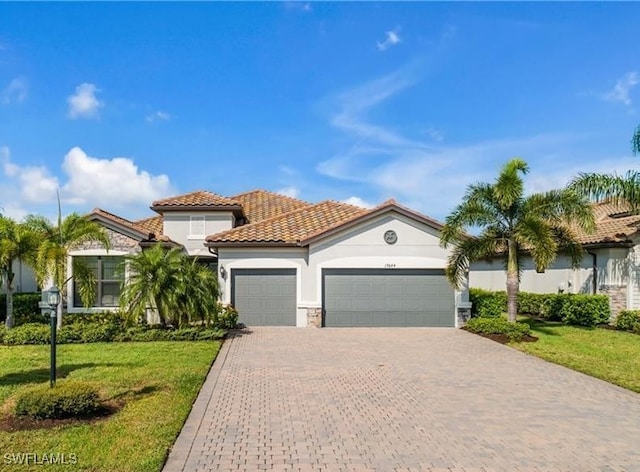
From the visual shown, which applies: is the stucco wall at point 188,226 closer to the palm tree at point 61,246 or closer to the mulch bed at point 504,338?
the palm tree at point 61,246

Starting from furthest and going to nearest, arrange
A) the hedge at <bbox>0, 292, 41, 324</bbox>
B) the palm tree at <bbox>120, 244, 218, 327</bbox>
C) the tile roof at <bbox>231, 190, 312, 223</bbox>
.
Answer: the tile roof at <bbox>231, 190, 312, 223</bbox> → the hedge at <bbox>0, 292, 41, 324</bbox> → the palm tree at <bbox>120, 244, 218, 327</bbox>

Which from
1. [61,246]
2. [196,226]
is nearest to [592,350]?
[196,226]

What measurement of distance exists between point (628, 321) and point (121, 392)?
17953mm

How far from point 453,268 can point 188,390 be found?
11.4 metres

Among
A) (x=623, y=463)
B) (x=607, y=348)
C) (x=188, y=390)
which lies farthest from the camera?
(x=607, y=348)

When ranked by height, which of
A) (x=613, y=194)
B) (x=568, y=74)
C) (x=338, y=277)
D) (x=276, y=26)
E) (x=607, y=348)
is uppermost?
(x=276, y=26)

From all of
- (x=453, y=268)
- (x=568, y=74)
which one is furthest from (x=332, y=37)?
(x=453, y=268)

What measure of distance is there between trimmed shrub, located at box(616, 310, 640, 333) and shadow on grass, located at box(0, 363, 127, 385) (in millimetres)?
17853

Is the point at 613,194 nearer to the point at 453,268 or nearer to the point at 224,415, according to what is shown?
the point at 453,268

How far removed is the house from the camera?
19.0 metres

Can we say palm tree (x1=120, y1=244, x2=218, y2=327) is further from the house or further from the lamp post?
the lamp post

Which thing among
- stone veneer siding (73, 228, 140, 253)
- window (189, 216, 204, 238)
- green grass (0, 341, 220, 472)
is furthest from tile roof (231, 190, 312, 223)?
green grass (0, 341, 220, 472)

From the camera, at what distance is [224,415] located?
7.72 meters

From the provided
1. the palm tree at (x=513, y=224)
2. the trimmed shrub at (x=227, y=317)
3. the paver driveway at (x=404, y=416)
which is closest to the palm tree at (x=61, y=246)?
the trimmed shrub at (x=227, y=317)
